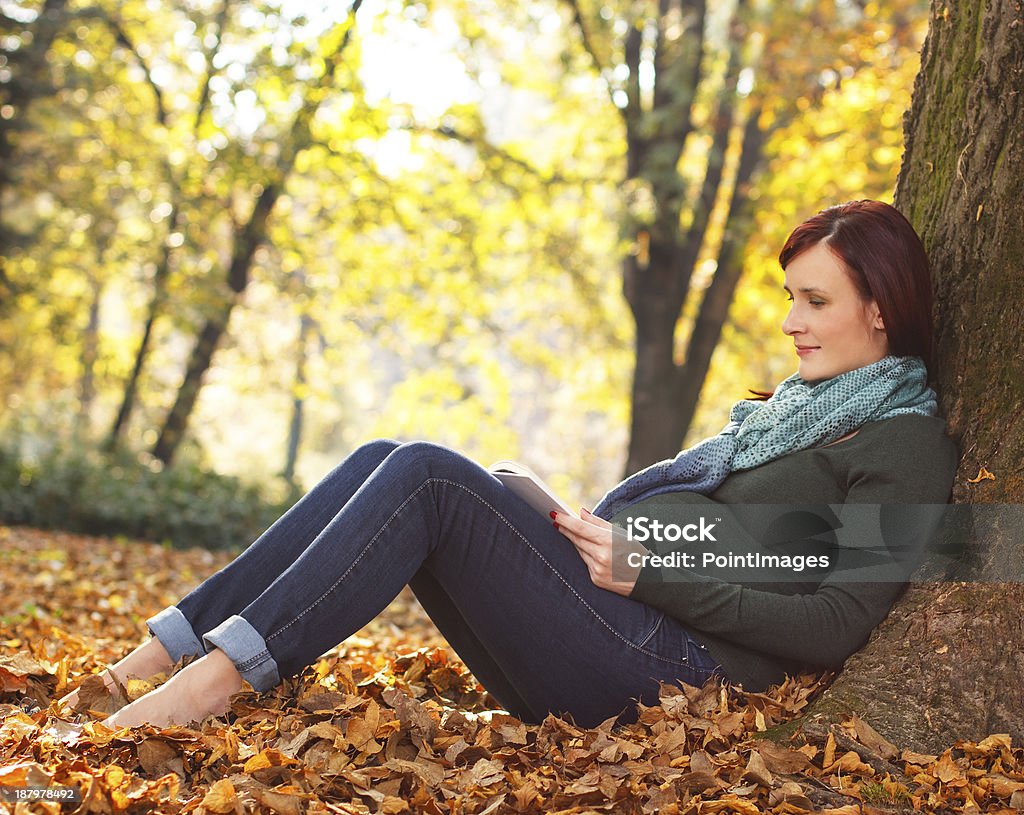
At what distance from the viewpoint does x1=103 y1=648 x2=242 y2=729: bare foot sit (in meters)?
2.45

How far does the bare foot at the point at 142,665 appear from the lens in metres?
2.74

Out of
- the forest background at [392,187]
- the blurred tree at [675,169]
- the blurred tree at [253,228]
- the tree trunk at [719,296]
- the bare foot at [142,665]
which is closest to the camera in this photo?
the bare foot at [142,665]

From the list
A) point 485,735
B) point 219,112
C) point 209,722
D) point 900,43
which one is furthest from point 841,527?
point 219,112

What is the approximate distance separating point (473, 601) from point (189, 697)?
72 centimetres

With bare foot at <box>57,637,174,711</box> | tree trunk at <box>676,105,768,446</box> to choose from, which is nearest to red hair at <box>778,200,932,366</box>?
bare foot at <box>57,637,174,711</box>

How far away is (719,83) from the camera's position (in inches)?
421

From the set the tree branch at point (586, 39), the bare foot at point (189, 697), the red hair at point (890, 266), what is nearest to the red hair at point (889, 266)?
the red hair at point (890, 266)

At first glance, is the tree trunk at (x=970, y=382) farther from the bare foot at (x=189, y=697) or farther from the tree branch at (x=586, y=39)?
the tree branch at (x=586, y=39)

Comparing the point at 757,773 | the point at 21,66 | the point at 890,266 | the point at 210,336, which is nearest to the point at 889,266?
the point at 890,266

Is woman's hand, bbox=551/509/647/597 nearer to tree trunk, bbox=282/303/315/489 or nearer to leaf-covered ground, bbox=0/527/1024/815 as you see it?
leaf-covered ground, bbox=0/527/1024/815

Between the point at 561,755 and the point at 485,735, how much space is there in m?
0.21

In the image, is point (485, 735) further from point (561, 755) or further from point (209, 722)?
point (209, 722)

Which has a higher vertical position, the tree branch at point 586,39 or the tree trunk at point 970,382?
the tree branch at point 586,39

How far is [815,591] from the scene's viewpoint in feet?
8.94
